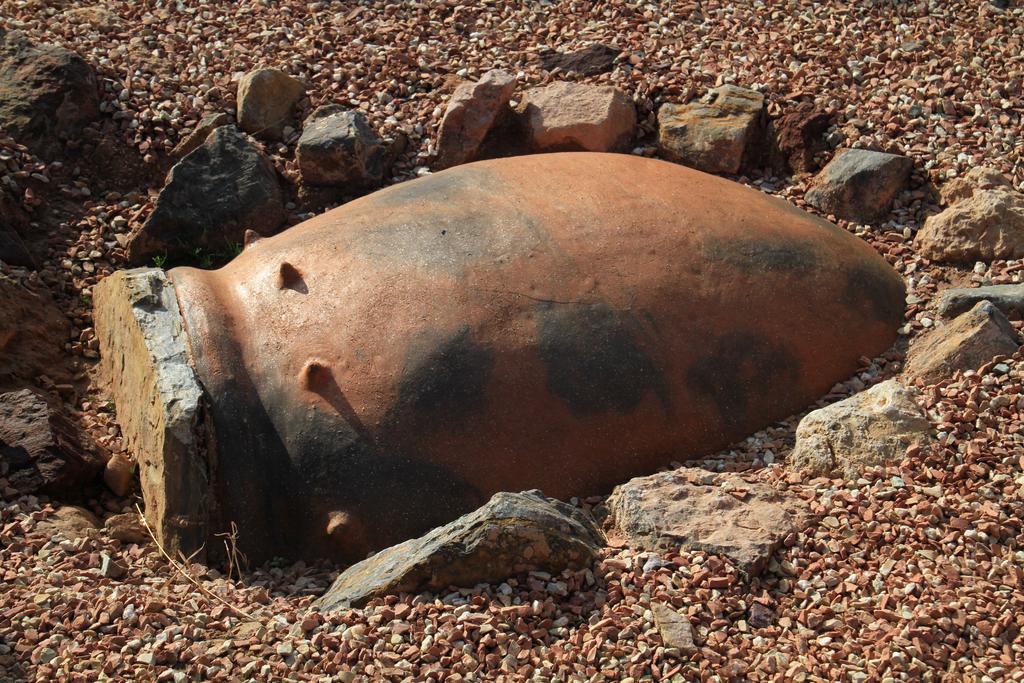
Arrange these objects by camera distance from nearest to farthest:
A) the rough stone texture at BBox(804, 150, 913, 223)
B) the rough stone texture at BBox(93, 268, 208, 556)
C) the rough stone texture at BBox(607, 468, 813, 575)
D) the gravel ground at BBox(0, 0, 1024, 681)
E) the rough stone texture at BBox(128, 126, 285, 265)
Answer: the gravel ground at BBox(0, 0, 1024, 681), the rough stone texture at BBox(607, 468, 813, 575), the rough stone texture at BBox(93, 268, 208, 556), the rough stone texture at BBox(804, 150, 913, 223), the rough stone texture at BBox(128, 126, 285, 265)

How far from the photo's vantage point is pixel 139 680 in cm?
294

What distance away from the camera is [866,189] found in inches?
194

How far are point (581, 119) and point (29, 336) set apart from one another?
8.16 feet

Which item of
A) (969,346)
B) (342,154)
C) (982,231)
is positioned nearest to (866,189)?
(982,231)

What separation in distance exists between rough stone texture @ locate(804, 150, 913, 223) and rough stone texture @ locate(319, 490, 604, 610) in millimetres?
2287

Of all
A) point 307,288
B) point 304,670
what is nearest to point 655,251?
point 307,288

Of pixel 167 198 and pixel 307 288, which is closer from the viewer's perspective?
pixel 307 288

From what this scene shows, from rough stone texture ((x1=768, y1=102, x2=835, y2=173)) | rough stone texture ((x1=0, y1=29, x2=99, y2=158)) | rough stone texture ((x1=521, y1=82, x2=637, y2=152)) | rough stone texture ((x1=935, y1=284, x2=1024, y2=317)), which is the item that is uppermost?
rough stone texture ((x1=0, y1=29, x2=99, y2=158))

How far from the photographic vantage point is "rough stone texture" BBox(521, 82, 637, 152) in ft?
17.3

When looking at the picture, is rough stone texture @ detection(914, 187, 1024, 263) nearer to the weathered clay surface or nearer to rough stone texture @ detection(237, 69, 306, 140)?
the weathered clay surface

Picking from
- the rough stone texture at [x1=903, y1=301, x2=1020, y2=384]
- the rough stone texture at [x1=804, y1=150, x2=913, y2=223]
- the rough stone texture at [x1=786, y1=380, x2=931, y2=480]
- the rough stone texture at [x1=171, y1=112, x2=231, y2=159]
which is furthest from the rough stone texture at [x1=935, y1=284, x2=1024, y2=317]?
the rough stone texture at [x1=171, y1=112, x2=231, y2=159]

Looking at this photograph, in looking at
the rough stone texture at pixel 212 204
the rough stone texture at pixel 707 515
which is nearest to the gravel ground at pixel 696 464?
the rough stone texture at pixel 707 515

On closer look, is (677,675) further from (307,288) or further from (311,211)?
(311,211)

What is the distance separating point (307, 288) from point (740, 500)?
5.01ft
